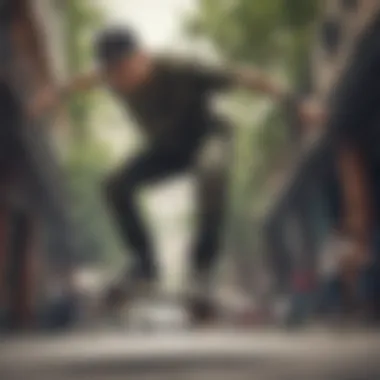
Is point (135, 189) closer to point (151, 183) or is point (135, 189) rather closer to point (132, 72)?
point (151, 183)

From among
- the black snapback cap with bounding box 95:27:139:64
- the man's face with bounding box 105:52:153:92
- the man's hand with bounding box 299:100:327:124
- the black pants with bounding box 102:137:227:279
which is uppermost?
the black snapback cap with bounding box 95:27:139:64

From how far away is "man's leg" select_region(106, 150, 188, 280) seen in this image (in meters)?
2.29

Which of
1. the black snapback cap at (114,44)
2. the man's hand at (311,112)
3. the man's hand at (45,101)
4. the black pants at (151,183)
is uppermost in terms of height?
the black snapback cap at (114,44)

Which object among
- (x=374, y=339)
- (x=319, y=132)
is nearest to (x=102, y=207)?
(x=319, y=132)

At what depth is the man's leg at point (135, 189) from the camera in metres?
2.29

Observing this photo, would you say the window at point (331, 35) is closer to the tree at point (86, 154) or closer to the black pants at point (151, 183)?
the black pants at point (151, 183)

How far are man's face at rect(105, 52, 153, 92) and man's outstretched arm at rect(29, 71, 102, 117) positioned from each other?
0.05m

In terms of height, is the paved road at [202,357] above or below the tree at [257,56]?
below

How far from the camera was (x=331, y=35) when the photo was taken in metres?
2.30

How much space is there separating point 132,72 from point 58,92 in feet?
0.68

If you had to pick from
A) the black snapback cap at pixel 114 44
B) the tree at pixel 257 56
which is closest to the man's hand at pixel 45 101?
the black snapback cap at pixel 114 44

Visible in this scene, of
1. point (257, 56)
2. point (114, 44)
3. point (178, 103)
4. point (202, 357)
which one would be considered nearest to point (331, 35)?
point (257, 56)

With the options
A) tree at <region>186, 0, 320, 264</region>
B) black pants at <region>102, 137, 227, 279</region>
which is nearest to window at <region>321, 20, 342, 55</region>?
tree at <region>186, 0, 320, 264</region>

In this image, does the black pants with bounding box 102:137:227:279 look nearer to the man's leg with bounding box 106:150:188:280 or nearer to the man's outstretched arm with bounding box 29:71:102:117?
the man's leg with bounding box 106:150:188:280
